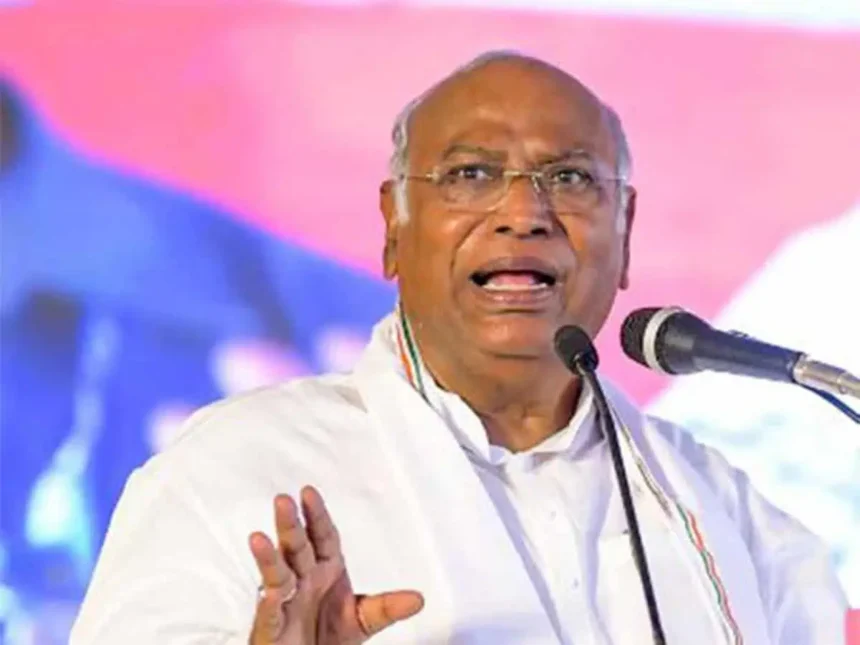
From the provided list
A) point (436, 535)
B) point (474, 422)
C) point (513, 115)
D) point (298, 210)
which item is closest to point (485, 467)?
point (474, 422)

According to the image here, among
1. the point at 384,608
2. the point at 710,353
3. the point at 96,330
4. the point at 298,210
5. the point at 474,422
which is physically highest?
the point at 298,210

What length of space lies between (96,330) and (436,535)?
2.75 ft

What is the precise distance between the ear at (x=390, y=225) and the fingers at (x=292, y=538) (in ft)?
2.37

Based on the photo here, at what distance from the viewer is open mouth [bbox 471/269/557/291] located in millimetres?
1902

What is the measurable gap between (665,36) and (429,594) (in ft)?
3.98

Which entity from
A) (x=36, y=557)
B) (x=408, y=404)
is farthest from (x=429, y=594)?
(x=36, y=557)

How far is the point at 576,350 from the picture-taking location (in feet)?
5.34

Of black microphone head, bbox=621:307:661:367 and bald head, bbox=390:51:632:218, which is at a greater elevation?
bald head, bbox=390:51:632:218

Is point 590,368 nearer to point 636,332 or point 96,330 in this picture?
point 636,332

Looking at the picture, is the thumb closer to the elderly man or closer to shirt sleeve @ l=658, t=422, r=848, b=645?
the elderly man

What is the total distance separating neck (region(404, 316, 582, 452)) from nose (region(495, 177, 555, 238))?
0.14 meters

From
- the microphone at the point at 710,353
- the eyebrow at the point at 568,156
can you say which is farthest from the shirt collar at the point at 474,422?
the microphone at the point at 710,353

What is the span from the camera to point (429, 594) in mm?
1773

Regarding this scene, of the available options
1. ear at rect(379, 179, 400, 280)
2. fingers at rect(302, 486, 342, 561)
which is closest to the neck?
ear at rect(379, 179, 400, 280)
